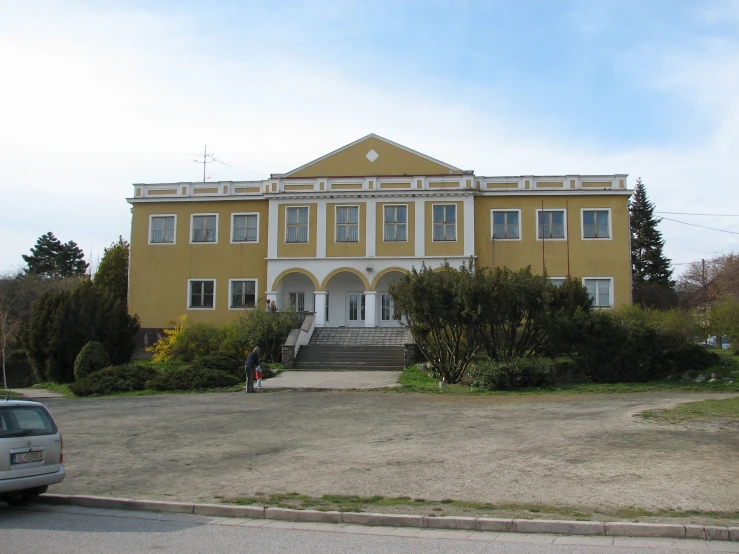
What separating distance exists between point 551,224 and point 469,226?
4.45m

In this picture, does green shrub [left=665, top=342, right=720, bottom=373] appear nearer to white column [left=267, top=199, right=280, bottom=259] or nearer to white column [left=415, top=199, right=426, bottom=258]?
white column [left=415, top=199, right=426, bottom=258]

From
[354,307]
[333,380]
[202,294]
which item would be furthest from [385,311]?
[333,380]

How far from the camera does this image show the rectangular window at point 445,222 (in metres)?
35.9

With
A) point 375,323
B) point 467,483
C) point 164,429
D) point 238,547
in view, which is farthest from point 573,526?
point 375,323

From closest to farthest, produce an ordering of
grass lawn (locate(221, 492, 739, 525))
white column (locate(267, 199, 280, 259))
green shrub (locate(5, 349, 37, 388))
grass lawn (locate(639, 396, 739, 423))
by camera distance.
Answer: grass lawn (locate(221, 492, 739, 525)) < grass lawn (locate(639, 396, 739, 423)) < white column (locate(267, 199, 280, 259)) < green shrub (locate(5, 349, 37, 388))

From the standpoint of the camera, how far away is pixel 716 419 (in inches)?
569

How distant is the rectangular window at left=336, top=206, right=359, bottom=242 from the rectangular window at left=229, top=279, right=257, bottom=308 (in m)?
5.52

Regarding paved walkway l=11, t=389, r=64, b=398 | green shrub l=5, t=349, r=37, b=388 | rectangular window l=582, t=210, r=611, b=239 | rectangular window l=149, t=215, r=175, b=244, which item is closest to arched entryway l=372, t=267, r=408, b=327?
rectangular window l=582, t=210, r=611, b=239

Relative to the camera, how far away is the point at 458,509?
858cm

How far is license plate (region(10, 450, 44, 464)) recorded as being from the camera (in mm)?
9098

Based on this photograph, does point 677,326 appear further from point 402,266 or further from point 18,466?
point 18,466

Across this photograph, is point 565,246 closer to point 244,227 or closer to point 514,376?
point 514,376

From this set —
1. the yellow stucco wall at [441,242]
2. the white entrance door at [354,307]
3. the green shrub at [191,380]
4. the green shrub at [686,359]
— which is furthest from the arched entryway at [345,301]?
the green shrub at [686,359]

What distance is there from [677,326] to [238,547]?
72.3 feet
